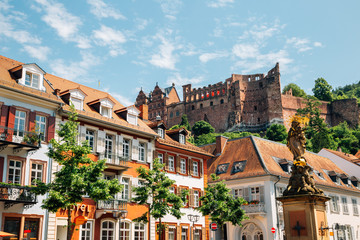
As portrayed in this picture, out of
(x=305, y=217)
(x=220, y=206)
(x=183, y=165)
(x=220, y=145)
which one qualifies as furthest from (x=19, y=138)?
(x=220, y=145)

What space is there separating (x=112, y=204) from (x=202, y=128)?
85331 mm

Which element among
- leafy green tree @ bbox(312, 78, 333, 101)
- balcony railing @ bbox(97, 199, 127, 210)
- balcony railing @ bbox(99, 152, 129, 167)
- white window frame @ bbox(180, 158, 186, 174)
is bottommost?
balcony railing @ bbox(97, 199, 127, 210)

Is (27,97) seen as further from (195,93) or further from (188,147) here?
(195,93)

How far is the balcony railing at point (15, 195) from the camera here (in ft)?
70.3

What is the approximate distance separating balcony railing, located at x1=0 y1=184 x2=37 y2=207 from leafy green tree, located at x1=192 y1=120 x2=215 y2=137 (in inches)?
3553

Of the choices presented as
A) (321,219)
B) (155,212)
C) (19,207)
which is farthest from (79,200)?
(321,219)

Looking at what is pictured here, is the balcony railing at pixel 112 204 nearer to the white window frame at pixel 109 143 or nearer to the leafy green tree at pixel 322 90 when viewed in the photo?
the white window frame at pixel 109 143

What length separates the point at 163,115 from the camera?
129375 mm

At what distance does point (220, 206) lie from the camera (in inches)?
1200

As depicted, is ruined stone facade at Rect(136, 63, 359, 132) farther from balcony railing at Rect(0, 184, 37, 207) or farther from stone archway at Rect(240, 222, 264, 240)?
balcony railing at Rect(0, 184, 37, 207)

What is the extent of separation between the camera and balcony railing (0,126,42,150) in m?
22.4

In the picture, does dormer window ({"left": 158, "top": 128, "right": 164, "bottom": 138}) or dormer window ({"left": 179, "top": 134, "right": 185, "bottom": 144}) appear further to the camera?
dormer window ({"left": 179, "top": 134, "right": 185, "bottom": 144})

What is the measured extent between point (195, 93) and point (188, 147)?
92304mm

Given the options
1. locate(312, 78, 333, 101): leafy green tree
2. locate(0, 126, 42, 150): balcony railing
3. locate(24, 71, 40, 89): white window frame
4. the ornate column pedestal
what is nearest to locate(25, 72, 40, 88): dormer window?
locate(24, 71, 40, 89): white window frame
